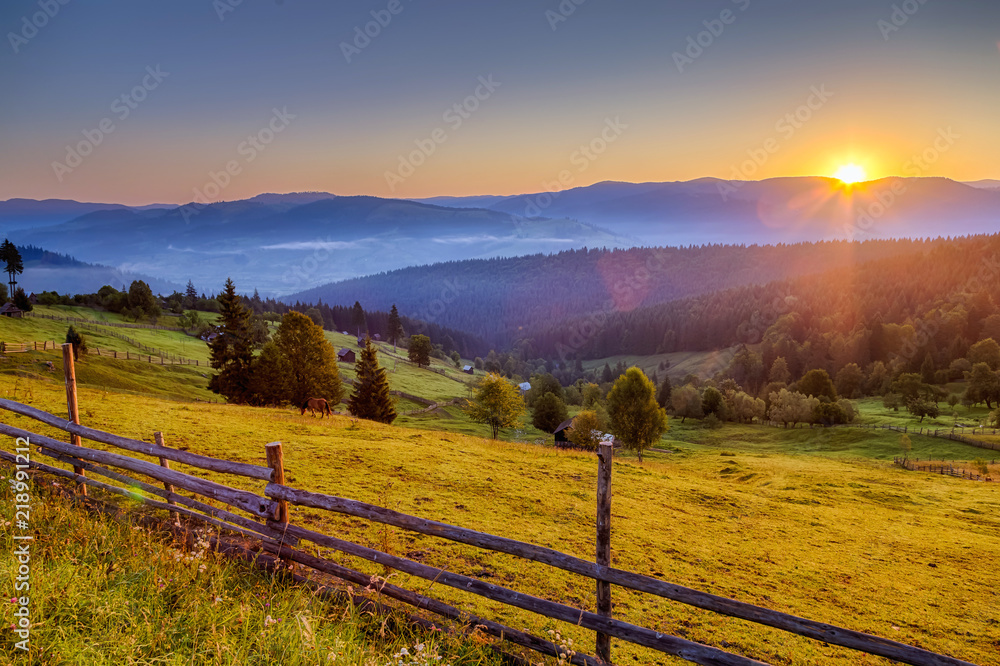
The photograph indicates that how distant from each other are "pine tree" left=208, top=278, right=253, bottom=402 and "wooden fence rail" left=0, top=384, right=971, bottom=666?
4272cm

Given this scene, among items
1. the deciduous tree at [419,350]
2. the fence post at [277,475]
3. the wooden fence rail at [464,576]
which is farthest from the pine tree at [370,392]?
the deciduous tree at [419,350]

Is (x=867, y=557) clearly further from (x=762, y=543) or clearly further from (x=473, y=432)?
(x=473, y=432)

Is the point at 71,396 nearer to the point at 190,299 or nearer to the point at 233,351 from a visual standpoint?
the point at 233,351

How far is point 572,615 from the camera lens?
21.1 ft

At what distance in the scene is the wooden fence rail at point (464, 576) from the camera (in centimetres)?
588

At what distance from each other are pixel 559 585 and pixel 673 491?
544 inches

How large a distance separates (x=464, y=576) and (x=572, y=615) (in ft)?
5.62

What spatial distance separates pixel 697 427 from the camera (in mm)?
100000

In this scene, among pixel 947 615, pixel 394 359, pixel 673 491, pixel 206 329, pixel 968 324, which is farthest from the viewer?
pixel 968 324

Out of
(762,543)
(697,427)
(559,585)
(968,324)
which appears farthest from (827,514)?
(968,324)

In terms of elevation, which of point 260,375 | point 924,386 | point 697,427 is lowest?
point 697,427

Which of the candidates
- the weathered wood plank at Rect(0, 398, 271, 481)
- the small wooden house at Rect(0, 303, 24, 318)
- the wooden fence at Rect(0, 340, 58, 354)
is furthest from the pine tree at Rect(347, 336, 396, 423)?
the small wooden house at Rect(0, 303, 24, 318)

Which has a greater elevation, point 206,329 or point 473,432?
point 206,329

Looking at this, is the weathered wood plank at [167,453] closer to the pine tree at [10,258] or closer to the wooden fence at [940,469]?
the wooden fence at [940,469]
